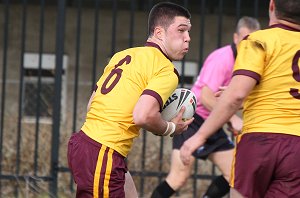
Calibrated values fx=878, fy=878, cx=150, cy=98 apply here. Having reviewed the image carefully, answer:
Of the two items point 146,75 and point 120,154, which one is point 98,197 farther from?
point 146,75

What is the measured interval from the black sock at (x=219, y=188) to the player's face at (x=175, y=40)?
298 cm

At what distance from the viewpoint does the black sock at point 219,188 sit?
26.4ft

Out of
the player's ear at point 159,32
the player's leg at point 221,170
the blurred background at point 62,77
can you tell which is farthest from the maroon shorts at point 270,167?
the blurred background at point 62,77

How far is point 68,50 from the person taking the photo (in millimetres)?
11211

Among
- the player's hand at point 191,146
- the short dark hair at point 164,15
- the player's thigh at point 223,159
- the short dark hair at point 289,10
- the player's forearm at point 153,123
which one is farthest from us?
the player's thigh at point 223,159

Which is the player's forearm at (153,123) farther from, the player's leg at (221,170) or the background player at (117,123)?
the player's leg at (221,170)

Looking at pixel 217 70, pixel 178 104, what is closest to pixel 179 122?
pixel 178 104

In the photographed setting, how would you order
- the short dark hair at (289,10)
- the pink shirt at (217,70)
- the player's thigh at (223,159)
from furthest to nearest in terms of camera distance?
the player's thigh at (223,159) < the pink shirt at (217,70) < the short dark hair at (289,10)

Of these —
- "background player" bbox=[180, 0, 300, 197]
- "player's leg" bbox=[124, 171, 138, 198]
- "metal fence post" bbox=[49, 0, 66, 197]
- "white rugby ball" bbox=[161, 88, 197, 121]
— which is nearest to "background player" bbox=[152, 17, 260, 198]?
"metal fence post" bbox=[49, 0, 66, 197]

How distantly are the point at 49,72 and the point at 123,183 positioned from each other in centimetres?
547

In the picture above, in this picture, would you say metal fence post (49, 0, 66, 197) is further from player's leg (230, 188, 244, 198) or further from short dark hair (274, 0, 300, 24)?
short dark hair (274, 0, 300, 24)

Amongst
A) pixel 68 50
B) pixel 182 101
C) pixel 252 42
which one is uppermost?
pixel 252 42

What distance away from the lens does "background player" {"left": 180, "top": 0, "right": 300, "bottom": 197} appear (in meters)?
4.88

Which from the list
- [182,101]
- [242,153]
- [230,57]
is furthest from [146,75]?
[230,57]
